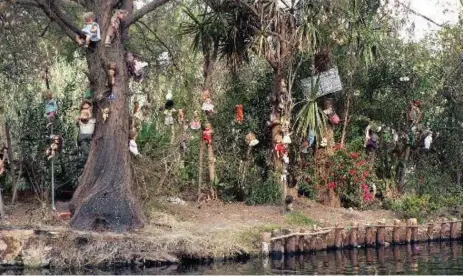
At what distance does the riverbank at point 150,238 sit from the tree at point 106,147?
1.46 ft

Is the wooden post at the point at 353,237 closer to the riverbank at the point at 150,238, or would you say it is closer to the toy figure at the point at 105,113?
the riverbank at the point at 150,238

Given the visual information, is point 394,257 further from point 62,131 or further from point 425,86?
point 62,131

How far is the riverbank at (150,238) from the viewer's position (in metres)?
11.6

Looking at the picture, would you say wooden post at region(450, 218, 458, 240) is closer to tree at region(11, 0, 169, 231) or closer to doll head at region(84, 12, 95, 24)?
tree at region(11, 0, 169, 231)

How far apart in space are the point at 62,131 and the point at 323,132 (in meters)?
5.86

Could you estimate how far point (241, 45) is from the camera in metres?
16.0

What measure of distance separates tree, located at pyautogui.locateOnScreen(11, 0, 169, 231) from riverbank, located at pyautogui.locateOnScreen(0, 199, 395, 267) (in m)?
0.45

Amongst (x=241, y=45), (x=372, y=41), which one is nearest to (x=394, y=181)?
(x=372, y=41)

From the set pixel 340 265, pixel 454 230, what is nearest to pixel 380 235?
pixel 454 230

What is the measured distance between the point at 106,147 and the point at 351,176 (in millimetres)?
5939

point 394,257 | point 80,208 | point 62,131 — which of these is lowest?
point 394,257

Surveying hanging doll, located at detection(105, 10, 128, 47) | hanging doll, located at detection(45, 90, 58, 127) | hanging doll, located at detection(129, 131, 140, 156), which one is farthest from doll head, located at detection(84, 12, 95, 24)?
hanging doll, located at detection(129, 131, 140, 156)

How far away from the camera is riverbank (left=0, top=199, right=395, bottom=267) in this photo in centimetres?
1156

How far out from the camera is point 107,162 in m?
13.2
